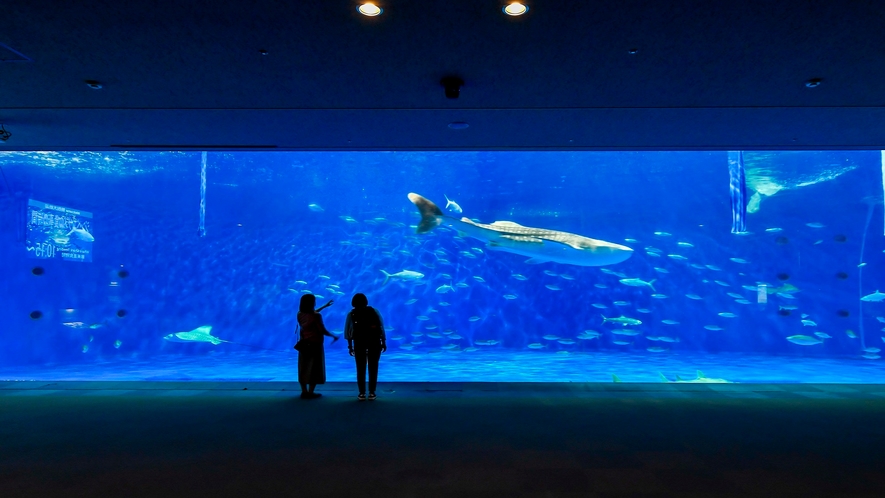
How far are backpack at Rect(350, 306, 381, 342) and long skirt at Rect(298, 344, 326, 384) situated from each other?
49 cm

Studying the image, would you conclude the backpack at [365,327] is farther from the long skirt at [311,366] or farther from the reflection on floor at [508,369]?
the reflection on floor at [508,369]

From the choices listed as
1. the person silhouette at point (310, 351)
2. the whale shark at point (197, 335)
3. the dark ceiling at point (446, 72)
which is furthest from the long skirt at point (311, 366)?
the whale shark at point (197, 335)

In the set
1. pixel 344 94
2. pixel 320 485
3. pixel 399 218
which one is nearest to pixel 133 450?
pixel 320 485

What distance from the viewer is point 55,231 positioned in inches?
507

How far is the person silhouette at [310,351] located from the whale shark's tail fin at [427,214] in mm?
3466

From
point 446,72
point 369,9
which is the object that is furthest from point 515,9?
point 446,72

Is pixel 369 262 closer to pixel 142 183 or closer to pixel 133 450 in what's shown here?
pixel 142 183

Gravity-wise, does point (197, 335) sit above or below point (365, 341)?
below

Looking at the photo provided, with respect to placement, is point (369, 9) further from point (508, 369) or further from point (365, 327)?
point (508, 369)

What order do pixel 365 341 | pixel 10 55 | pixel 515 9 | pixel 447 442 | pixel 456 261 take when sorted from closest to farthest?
1. pixel 515 9
2. pixel 447 442
3. pixel 10 55
4. pixel 365 341
5. pixel 456 261

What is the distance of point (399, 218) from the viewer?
100 feet

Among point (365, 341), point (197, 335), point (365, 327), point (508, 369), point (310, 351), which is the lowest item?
point (508, 369)

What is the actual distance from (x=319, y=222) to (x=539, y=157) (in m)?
14.0

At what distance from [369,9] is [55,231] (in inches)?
552
